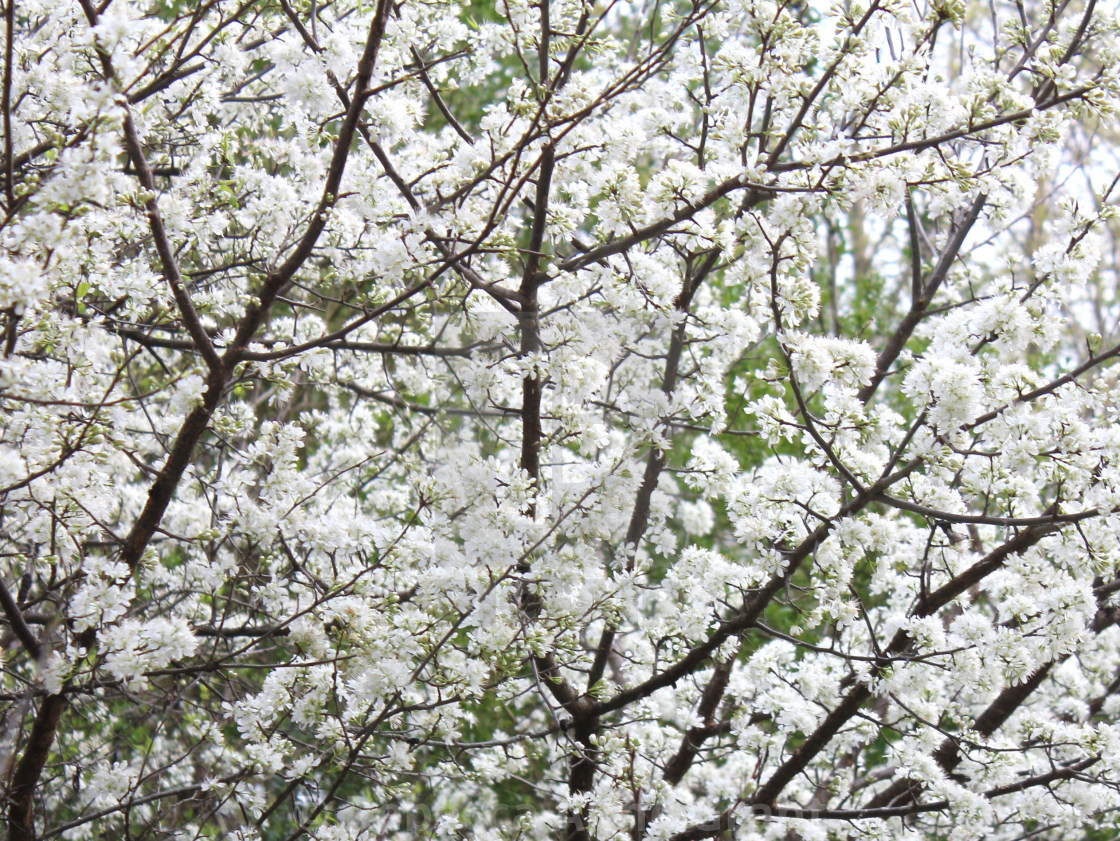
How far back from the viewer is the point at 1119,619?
5051 mm

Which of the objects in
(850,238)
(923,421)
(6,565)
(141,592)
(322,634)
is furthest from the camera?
(850,238)

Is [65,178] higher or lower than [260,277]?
lower

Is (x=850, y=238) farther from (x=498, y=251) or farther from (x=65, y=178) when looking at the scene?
(x=65, y=178)

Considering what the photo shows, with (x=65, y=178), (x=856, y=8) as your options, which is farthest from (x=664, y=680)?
(x=65, y=178)

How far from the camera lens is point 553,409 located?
3.67 metres

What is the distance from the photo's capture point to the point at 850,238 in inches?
614

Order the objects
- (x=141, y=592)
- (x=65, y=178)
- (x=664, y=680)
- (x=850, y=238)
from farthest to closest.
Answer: (x=850, y=238), (x=141, y=592), (x=664, y=680), (x=65, y=178)

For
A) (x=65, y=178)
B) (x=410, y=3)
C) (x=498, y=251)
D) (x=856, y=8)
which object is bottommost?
(x=65, y=178)

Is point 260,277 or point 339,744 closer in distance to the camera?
point 339,744

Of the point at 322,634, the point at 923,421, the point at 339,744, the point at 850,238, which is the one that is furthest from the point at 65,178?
the point at 850,238

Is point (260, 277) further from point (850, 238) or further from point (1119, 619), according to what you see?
point (850, 238)

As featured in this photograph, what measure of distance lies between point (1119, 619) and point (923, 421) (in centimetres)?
253

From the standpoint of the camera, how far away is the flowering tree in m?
3.21

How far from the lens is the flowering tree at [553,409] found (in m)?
3.21
